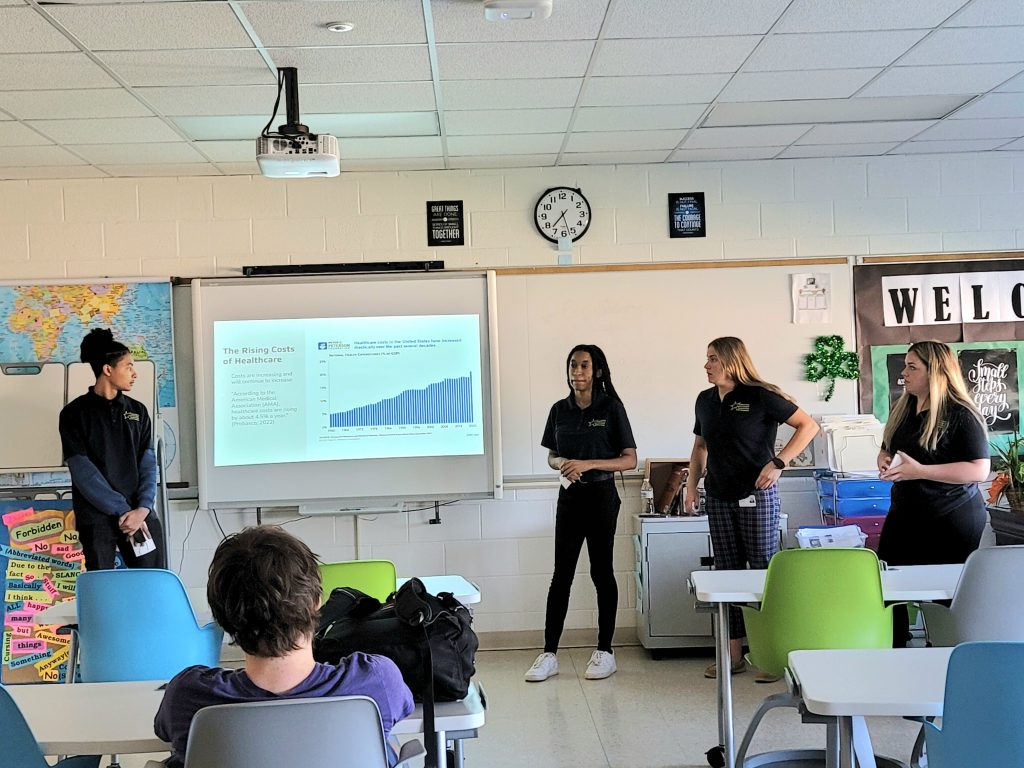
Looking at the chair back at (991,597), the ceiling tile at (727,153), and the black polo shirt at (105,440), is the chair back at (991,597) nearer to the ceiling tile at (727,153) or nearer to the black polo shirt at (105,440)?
the ceiling tile at (727,153)

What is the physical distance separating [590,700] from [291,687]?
10.1 ft

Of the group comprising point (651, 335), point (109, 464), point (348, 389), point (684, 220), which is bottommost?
point (109, 464)

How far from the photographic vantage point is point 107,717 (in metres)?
2.25

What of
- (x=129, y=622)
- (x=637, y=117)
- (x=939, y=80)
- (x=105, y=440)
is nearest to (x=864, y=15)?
(x=939, y=80)

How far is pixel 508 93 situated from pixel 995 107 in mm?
2369

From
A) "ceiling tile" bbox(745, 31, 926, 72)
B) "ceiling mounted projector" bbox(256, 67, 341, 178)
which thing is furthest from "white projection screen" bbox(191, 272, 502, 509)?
"ceiling tile" bbox(745, 31, 926, 72)

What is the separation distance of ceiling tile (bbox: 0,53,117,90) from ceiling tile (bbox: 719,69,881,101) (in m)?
2.55

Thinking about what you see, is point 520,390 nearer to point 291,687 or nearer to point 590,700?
point 590,700

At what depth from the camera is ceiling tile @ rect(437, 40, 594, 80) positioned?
151 inches

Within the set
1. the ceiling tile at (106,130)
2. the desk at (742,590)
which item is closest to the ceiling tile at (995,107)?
the desk at (742,590)

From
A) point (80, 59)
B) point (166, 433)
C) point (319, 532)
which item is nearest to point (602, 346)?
point (319, 532)

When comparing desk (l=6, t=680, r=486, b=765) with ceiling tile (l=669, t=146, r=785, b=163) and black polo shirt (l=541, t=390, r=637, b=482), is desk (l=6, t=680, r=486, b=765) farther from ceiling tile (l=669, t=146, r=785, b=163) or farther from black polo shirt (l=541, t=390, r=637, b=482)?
ceiling tile (l=669, t=146, r=785, b=163)

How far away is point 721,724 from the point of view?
3693mm

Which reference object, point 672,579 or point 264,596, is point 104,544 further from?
point 264,596
